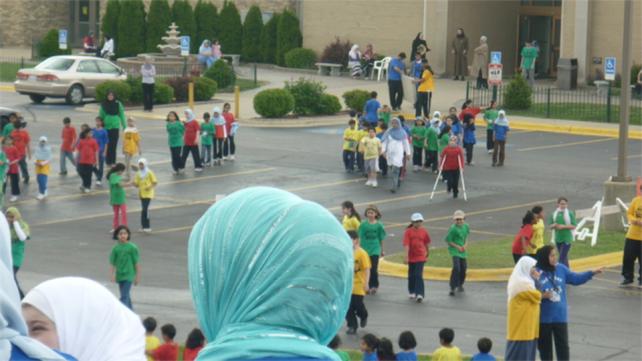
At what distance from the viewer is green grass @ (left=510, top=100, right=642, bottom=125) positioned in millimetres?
40062

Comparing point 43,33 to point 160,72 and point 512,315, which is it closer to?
point 160,72

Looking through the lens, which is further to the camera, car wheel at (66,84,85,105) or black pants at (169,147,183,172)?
car wheel at (66,84,85,105)

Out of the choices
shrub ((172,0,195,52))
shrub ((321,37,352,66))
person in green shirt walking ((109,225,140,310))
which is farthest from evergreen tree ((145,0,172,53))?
person in green shirt walking ((109,225,140,310))

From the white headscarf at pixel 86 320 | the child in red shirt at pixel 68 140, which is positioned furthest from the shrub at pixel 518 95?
the white headscarf at pixel 86 320

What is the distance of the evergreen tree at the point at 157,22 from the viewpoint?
57562mm

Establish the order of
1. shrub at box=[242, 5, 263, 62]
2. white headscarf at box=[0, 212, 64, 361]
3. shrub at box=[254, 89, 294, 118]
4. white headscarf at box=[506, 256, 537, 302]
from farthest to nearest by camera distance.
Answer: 1. shrub at box=[242, 5, 263, 62]
2. shrub at box=[254, 89, 294, 118]
3. white headscarf at box=[506, 256, 537, 302]
4. white headscarf at box=[0, 212, 64, 361]

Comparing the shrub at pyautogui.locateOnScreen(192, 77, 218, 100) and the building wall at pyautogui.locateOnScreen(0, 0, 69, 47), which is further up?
the building wall at pyautogui.locateOnScreen(0, 0, 69, 47)

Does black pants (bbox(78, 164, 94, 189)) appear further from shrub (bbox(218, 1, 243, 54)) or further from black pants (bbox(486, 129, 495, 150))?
shrub (bbox(218, 1, 243, 54))

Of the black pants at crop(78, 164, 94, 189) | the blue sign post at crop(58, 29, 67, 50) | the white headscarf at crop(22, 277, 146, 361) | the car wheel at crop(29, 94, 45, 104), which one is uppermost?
the blue sign post at crop(58, 29, 67, 50)

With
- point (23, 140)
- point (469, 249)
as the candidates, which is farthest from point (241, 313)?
point (23, 140)

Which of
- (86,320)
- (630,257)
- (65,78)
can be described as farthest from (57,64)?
(86,320)

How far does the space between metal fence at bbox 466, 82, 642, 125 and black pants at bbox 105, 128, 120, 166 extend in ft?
45.8

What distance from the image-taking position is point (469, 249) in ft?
73.1

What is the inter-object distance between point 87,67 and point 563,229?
25.8 m
